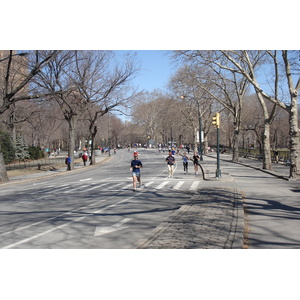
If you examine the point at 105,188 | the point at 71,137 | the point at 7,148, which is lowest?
the point at 105,188

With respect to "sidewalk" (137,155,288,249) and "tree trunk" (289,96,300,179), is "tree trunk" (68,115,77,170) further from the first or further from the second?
"sidewalk" (137,155,288,249)

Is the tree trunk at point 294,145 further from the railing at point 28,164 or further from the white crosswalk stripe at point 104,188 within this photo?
the railing at point 28,164

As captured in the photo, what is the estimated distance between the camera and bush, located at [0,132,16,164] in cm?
4738

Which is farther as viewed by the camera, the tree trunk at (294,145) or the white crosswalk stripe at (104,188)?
the tree trunk at (294,145)

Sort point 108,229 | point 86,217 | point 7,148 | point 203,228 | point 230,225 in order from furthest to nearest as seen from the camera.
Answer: point 7,148 → point 86,217 → point 108,229 → point 230,225 → point 203,228

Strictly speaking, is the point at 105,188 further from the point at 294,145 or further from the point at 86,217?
the point at 294,145

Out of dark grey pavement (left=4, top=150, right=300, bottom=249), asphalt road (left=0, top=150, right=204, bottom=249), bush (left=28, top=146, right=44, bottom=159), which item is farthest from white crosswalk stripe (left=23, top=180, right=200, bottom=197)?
bush (left=28, top=146, right=44, bottom=159)

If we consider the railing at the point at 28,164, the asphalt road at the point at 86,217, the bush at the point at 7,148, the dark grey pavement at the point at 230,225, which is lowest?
the railing at the point at 28,164

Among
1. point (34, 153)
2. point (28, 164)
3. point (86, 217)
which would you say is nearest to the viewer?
point (86, 217)

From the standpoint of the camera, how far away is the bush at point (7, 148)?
1865 inches

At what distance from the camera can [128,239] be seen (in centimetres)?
810

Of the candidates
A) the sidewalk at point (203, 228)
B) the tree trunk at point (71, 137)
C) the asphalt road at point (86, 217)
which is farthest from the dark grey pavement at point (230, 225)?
the tree trunk at point (71, 137)

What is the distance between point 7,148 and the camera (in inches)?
1943

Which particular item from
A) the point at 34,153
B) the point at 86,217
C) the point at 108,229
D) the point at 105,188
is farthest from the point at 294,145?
the point at 34,153
